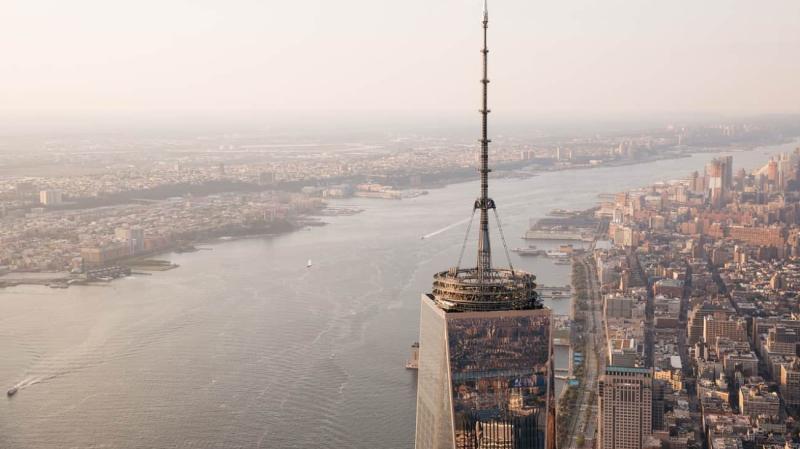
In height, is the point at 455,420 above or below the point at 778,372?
above

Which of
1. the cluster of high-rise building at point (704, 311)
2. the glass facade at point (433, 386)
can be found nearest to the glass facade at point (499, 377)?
the glass facade at point (433, 386)

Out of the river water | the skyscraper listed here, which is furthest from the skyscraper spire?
the river water

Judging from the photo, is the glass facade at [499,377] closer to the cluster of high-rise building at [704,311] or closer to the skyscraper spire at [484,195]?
the skyscraper spire at [484,195]

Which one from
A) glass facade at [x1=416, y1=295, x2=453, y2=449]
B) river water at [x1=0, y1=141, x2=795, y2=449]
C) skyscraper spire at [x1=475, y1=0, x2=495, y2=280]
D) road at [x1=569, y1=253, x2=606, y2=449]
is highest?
skyscraper spire at [x1=475, y1=0, x2=495, y2=280]

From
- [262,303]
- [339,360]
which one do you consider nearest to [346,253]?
[262,303]

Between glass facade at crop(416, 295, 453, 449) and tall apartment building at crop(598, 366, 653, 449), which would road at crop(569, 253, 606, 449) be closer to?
tall apartment building at crop(598, 366, 653, 449)

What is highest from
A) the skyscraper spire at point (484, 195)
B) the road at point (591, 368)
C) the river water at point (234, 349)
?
the skyscraper spire at point (484, 195)

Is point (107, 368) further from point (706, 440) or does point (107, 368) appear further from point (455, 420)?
point (455, 420)
